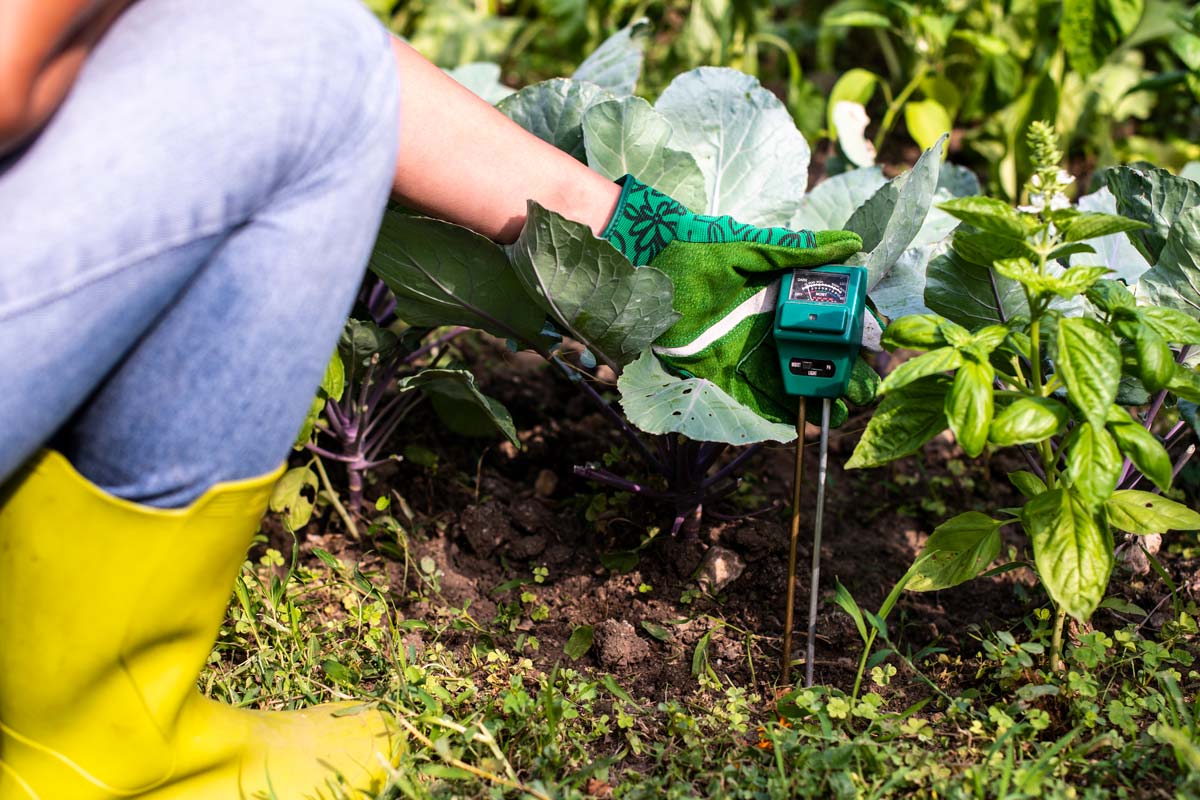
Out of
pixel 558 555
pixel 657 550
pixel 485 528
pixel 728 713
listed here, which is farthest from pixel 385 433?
pixel 728 713

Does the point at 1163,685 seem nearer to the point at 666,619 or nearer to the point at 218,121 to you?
the point at 666,619

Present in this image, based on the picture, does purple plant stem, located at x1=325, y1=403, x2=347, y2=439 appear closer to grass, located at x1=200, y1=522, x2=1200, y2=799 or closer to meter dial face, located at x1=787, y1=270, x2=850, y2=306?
grass, located at x1=200, y1=522, x2=1200, y2=799

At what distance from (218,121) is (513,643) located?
772 mm

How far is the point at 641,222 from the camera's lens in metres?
1.27

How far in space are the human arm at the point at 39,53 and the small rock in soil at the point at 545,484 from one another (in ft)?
3.10

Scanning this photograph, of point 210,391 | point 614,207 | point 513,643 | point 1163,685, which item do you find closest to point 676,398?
point 614,207

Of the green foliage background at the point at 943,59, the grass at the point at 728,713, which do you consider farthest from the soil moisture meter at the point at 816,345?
the green foliage background at the point at 943,59

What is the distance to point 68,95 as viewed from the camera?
796mm

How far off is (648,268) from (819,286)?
194mm

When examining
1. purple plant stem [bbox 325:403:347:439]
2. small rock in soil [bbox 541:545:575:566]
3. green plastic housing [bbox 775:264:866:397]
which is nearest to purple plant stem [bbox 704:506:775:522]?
small rock in soil [bbox 541:545:575:566]

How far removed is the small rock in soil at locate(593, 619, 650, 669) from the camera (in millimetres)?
1308

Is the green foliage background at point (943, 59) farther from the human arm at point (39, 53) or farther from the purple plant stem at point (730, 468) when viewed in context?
the human arm at point (39, 53)

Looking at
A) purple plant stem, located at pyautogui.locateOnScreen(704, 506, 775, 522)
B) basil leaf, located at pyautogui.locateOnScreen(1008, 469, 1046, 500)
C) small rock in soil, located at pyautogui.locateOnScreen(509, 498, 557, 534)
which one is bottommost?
small rock in soil, located at pyautogui.locateOnScreen(509, 498, 557, 534)

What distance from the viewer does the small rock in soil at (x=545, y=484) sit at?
5.29 feet
